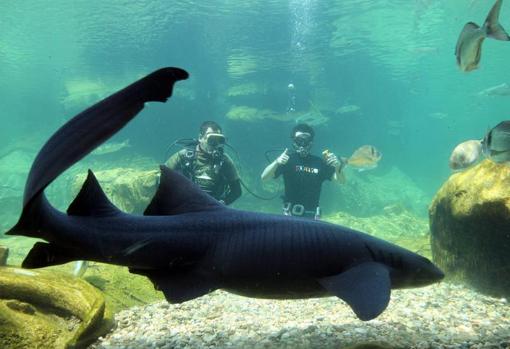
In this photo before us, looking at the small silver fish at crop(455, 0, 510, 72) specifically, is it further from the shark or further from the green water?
the green water

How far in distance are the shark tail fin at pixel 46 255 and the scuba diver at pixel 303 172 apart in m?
8.71

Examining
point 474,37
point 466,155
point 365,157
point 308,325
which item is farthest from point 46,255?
point 365,157

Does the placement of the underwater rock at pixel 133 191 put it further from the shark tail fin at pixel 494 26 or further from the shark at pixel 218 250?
the shark at pixel 218 250

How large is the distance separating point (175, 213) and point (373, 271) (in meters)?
1.15

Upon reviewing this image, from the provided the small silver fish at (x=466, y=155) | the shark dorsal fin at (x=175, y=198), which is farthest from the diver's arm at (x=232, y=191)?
the shark dorsal fin at (x=175, y=198)

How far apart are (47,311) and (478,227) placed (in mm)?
5714

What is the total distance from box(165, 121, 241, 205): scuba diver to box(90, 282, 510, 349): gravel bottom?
467cm

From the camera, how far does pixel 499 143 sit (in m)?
4.68

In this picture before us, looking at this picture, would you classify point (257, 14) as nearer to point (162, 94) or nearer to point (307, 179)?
point (307, 179)

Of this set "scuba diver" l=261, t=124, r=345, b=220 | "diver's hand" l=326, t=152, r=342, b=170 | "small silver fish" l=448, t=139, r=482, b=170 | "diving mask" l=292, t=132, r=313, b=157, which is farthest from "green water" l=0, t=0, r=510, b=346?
"small silver fish" l=448, t=139, r=482, b=170

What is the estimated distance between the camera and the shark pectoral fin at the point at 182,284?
1793 mm

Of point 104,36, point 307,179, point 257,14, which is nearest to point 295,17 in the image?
point 257,14

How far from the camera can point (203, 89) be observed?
3158 cm

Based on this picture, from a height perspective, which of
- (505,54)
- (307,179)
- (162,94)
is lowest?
(307,179)
